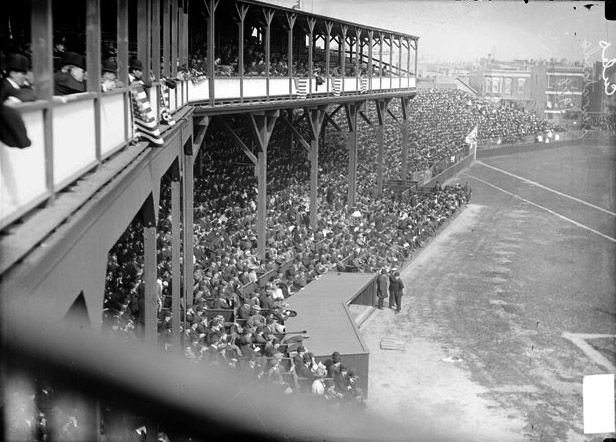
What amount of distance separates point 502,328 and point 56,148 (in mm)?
15526

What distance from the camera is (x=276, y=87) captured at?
2245cm

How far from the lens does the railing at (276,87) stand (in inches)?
651

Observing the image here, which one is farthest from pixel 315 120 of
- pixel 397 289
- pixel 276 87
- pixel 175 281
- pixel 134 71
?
pixel 134 71

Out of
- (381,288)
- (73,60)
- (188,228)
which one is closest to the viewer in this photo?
(73,60)

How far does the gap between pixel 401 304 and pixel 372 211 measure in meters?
9.35

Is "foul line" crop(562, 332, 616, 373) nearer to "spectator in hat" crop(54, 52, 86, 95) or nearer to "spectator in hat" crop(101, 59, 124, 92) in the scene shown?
"spectator in hat" crop(101, 59, 124, 92)

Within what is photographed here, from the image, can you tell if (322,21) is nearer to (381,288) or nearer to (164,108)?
(381,288)

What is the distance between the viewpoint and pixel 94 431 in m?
4.86

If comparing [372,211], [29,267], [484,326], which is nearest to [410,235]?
[372,211]

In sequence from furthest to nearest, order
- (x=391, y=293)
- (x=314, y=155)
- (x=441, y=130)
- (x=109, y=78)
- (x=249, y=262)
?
(x=441, y=130) < (x=314, y=155) < (x=391, y=293) < (x=249, y=262) < (x=109, y=78)

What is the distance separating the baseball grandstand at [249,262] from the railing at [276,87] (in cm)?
11

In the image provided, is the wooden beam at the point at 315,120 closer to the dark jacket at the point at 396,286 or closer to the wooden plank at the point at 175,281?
the dark jacket at the point at 396,286

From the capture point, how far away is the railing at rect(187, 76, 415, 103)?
1653 cm

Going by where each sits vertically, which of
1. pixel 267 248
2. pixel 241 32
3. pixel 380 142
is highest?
pixel 241 32
